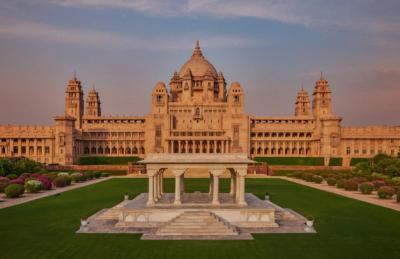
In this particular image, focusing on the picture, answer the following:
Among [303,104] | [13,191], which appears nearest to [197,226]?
[13,191]

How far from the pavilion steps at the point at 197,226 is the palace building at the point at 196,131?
75.4m

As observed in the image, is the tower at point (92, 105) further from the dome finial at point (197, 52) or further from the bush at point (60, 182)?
the bush at point (60, 182)

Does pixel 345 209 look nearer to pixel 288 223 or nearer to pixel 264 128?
pixel 288 223

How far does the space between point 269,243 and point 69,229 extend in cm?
1171

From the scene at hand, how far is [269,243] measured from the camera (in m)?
21.1

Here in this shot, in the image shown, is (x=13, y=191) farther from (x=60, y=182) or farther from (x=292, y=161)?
(x=292, y=161)

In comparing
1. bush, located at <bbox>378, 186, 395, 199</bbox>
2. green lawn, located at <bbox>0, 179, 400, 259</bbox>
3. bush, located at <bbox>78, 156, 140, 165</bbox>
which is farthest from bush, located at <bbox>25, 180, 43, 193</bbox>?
bush, located at <bbox>78, 156, 140, 165</bbox>

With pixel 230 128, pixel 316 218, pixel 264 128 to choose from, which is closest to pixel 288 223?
pixel 316 218

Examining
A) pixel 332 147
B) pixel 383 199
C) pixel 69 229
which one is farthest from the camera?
pixel 332 147

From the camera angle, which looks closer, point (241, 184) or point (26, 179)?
point (241, 184)

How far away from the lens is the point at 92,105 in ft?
421

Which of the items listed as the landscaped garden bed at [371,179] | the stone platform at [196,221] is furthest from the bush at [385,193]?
the stone platform at [196,221]

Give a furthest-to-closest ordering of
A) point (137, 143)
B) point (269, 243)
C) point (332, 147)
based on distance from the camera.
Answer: point (137, 143) < point (332, 147) < point (269, 243)

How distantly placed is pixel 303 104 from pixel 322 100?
13.6 meters
